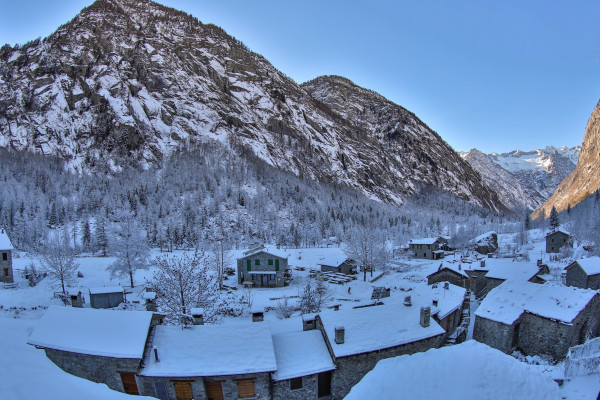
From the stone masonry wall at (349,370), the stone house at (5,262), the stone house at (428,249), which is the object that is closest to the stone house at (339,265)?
the stone house at (428,249)

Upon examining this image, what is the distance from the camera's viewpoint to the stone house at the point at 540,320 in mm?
21234

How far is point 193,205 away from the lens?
128 meters

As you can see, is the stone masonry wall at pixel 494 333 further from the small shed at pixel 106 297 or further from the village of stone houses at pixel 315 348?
the small shed at pixel 106 297

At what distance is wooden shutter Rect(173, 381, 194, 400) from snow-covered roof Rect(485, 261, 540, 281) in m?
30.3

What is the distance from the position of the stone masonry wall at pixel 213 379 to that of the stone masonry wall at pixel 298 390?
0.52 m

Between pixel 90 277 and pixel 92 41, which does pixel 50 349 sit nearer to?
pixel 90 277

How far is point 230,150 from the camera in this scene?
593 feet

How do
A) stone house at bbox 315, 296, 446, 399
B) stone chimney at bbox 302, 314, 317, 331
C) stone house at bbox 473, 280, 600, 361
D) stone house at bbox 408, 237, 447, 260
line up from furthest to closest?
stone house at bbox 408, 237, 447, 260 → stone house at bbox 473, 280, 600, 361 → stone chimney at bbox 302, 314, 317, 331 → stone house at bbox 315, 296, 446, 399

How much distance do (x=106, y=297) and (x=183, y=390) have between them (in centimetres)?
2126

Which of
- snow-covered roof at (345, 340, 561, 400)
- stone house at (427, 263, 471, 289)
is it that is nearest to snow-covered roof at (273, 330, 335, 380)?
snow-covered roof at (345, 340, 561, 400)

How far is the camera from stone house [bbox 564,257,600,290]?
109ft

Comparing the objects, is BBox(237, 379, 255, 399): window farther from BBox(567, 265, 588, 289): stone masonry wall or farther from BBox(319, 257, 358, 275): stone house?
BBox(319, 257, 358, 275): stone house

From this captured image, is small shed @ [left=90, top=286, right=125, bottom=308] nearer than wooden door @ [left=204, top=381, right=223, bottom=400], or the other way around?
wooden door @ [left=204, top=381, right=223, bottom=400]

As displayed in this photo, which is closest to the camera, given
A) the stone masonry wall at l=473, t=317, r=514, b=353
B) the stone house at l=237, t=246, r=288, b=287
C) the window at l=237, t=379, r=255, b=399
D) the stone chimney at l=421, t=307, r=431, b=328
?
the window at l=237, t=379, r=255, b=399
